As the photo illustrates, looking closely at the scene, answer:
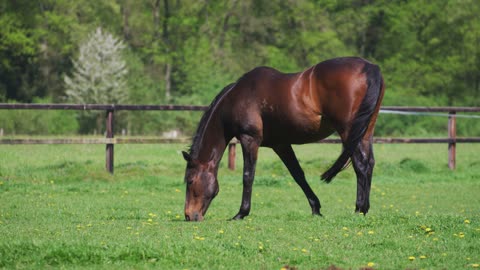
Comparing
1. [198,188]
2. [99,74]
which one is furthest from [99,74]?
[198,188]

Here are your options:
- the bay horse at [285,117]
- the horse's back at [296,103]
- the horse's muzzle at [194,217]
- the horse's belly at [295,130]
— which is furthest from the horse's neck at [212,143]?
the horse's muzzle at [194,217]

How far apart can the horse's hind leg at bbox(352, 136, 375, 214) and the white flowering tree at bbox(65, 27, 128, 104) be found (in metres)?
41.2

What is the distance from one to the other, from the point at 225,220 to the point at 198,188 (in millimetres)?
549

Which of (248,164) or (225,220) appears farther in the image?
(248,164)

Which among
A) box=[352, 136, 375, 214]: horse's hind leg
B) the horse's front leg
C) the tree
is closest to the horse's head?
the horse's front leg

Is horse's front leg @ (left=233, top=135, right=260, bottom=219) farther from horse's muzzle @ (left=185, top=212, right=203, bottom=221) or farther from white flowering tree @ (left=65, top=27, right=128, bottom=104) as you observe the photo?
white flowering tree @ (left=65, top=27, right=128, bottom=104)

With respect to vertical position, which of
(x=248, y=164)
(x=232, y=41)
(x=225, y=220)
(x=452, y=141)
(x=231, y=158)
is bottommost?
(x=231, y=158)

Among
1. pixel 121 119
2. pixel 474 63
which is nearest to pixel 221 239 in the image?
pixel 121 119

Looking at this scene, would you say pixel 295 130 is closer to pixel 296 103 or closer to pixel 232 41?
pixel 296 103

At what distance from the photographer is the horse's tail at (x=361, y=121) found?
9.12 m

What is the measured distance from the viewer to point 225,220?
9.53 m

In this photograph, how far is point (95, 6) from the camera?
5716cm

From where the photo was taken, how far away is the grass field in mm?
6406

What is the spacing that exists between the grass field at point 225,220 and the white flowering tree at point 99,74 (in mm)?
32252
